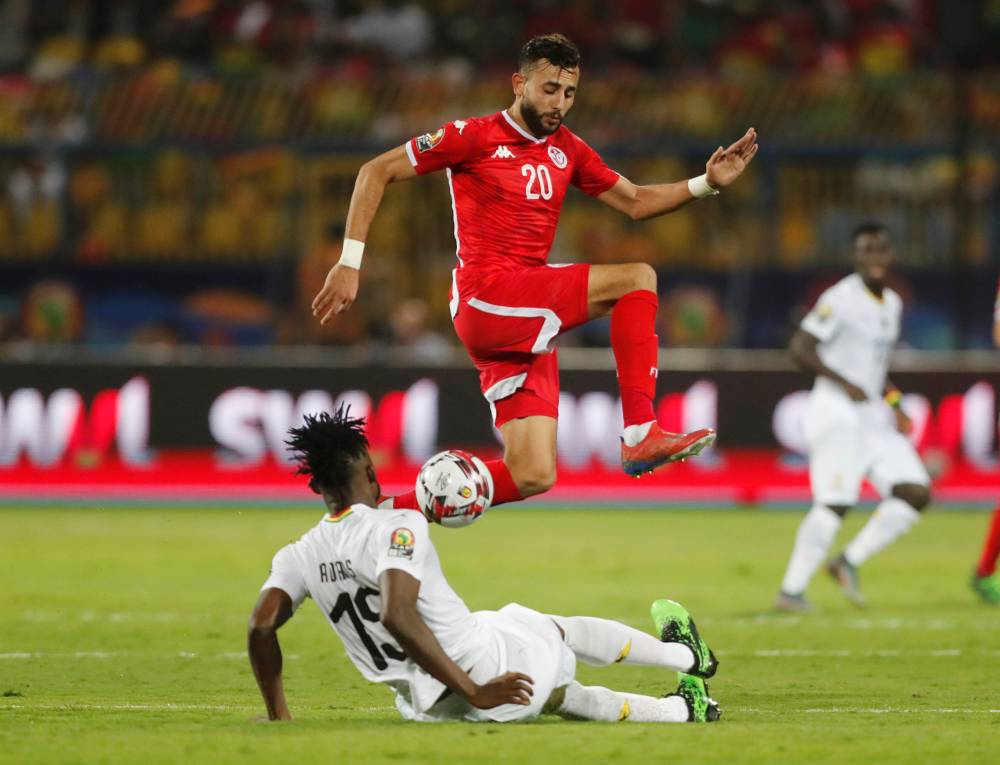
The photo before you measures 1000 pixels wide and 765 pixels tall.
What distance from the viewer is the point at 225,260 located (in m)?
19.1

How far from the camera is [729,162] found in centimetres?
773

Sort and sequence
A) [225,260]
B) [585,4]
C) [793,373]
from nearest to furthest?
[793,373] → [225,260] → [585,4]

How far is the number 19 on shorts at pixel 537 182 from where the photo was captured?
24.7ft

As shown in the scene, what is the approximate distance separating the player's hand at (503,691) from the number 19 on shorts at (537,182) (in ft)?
7.54

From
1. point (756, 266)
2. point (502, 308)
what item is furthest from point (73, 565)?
point (756, 266)

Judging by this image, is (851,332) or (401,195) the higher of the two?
(401,195)

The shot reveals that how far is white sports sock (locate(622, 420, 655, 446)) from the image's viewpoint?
23.5 ft

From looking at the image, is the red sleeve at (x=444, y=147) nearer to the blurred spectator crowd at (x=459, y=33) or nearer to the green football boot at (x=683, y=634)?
the green football boot at (x=683, y=634)

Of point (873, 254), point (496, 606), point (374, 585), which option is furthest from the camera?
point (873, 254)

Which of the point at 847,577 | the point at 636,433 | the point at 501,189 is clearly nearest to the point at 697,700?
the point at 636,433

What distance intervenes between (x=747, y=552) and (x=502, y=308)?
727 cm

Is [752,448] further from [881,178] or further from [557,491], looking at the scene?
[881,178]

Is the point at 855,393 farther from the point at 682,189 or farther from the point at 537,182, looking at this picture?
the point at 537,182

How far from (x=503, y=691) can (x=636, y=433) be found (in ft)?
4.87
